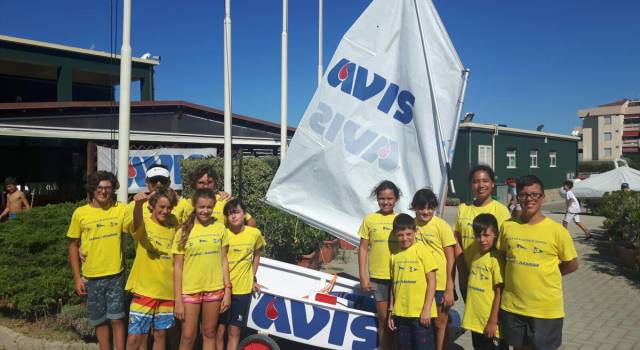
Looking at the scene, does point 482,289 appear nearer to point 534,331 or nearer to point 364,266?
point 534,331

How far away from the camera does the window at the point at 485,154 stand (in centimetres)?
2381

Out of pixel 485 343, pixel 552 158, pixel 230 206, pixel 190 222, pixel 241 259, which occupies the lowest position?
pixel 485 343

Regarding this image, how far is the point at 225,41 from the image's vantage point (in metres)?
8.05

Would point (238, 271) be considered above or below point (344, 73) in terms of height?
below

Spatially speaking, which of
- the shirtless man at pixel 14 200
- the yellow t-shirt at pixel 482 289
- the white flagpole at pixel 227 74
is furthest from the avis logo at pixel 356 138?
the shirtless man at pixel 14 200

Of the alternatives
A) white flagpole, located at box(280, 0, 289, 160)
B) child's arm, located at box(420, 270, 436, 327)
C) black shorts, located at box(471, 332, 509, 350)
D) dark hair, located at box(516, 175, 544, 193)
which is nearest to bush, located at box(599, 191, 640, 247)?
black shorts, located at box(471, 332, 509, 350)

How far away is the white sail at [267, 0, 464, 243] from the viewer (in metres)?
4.17

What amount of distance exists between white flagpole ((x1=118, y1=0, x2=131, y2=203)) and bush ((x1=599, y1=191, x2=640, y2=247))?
736 centimetres

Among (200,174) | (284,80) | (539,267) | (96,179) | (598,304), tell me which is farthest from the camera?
(284,80)

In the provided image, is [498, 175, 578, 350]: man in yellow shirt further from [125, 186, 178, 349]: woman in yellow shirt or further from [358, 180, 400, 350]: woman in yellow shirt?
[125, 186, 178, 349]: woman in yellow shirt

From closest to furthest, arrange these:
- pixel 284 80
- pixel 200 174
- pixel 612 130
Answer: pixel 200 174 < pixel 284 80 < pixel 612 130

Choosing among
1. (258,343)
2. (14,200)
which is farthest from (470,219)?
(14,200)

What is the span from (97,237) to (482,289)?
2865 mm

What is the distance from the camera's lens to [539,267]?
3043 millimetres
